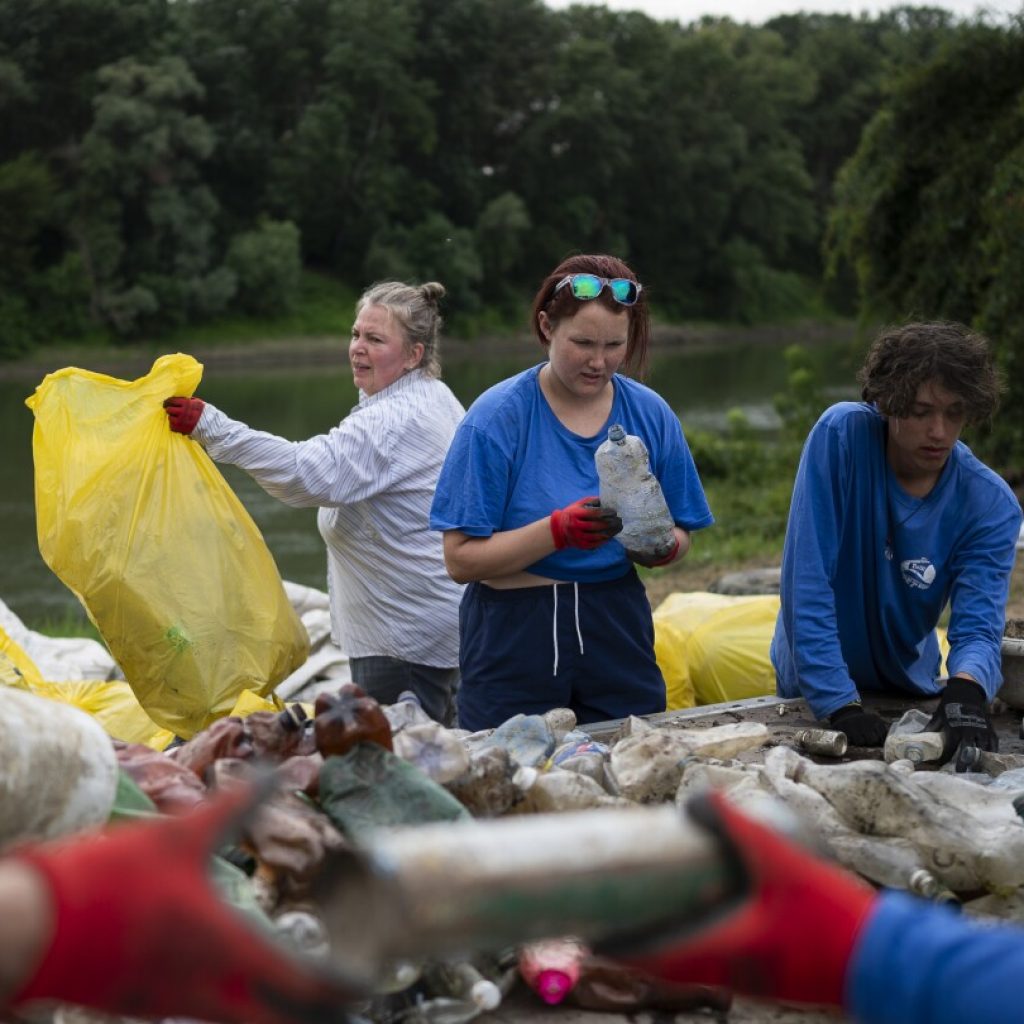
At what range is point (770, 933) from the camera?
1.15 metres

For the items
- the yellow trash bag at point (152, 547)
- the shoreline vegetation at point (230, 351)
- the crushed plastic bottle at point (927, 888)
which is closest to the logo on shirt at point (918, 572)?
the crushed plastic bottle at point (927, 888)

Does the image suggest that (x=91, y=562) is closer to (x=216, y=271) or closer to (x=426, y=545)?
(x=426, y=545)

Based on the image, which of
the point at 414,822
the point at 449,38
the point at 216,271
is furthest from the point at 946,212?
the point at 449,38

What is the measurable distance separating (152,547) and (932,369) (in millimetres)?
1943

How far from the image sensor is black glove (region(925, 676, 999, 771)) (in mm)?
2799

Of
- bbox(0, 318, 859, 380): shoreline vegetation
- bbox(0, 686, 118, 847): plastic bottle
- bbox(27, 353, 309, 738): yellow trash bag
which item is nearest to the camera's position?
bbox(0, 686, 118, 847): plastic bottle

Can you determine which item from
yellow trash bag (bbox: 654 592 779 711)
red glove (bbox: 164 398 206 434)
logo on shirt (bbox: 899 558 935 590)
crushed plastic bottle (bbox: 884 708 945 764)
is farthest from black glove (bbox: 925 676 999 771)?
red glove (bbox: 164 398 206 434)

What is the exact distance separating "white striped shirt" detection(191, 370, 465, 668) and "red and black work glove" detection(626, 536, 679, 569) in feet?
2.62

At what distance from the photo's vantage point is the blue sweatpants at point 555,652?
317 cm

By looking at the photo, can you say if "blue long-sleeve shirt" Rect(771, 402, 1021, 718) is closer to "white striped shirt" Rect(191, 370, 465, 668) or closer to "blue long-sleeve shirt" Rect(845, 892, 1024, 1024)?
"white striped shirt" Rect(191, 370, 465, 668)

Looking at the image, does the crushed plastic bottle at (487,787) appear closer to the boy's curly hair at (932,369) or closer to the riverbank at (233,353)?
the boy's curly hair at (932,369)

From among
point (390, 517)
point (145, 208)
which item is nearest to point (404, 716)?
point (390, 517)

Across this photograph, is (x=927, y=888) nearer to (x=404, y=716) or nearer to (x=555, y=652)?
(x=404, y=716)

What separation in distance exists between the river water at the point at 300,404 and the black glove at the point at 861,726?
1.00 meters
